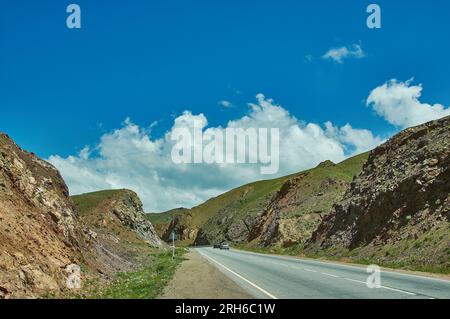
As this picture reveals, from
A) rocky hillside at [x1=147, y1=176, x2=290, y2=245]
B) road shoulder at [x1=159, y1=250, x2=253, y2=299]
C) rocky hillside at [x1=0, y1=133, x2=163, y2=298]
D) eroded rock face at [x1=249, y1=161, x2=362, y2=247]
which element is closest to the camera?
road shoulder at [x1=159, y1=250, x2=253, y2=299]

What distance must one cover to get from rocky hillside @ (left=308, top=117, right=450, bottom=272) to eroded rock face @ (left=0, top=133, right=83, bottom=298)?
1755 centimetres

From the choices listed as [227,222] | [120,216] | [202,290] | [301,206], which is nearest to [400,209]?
[202,290]

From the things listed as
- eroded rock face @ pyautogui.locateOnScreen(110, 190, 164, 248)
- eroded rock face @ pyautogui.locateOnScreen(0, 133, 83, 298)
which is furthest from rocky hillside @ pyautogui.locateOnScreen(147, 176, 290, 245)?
eroded rock face @ pyautogui.locateOnScreen(0, 133, 83, 298)

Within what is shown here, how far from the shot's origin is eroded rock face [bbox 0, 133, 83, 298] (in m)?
13.9

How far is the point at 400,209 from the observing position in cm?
3925

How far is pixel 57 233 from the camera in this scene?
21.3m

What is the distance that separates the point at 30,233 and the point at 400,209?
30.3m

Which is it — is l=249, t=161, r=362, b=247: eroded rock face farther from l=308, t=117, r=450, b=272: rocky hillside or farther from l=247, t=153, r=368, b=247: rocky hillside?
l=308, t=117, r=450, b=272: rocky hillside

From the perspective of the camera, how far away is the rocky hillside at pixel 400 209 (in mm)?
30312

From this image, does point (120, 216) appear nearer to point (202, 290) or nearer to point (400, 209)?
point (400, 209)

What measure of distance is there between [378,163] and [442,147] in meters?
13.5

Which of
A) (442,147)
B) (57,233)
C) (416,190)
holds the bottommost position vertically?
(57,233)

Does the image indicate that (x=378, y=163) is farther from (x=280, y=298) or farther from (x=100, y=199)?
(x=100, y=199)
